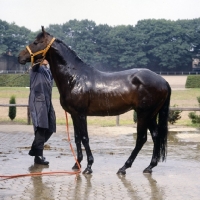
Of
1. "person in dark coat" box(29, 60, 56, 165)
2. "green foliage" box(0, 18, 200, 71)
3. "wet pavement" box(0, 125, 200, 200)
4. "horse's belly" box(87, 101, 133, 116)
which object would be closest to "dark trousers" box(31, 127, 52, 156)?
"person in dark coat" box(29, 60, 56, 165)

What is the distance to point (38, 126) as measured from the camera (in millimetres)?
8641

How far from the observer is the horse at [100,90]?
779cm

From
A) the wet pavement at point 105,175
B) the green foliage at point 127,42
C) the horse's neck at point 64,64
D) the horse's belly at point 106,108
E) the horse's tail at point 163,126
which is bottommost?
the wet pavement at point 105,175

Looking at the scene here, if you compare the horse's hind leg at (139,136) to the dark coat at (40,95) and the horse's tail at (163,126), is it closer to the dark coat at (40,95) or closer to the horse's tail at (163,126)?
the horse's tail at (163,126)

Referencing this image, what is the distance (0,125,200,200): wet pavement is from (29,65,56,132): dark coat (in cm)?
78

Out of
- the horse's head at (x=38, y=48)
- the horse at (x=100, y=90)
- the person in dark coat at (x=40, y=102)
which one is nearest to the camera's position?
the horse at (x=100, y=90)

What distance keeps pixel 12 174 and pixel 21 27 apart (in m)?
100

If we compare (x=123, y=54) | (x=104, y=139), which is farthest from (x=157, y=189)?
(x=123, y=54)

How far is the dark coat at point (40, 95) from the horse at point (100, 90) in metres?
0.57

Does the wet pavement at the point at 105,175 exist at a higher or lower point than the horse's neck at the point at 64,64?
lower

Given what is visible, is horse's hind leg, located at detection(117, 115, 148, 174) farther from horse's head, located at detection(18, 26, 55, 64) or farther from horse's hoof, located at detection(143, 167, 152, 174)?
horse's head, located at detection(18, 26, 55, 64)

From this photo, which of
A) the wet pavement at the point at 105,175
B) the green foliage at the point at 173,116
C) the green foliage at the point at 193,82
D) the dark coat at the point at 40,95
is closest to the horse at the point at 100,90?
the wet pavement at the point at 105,175

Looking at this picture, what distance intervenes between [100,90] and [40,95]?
1.33m

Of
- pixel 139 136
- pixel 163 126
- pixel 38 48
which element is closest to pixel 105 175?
pixel 139 136
